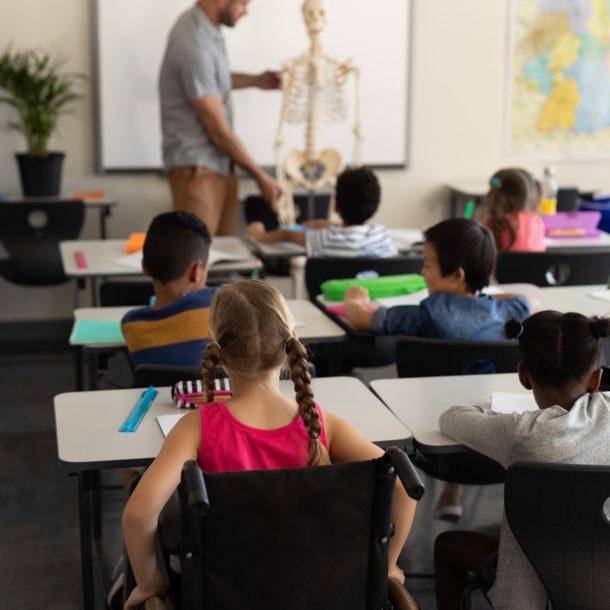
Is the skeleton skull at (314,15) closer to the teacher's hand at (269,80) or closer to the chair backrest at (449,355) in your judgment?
the teacher's hand at (269,80)

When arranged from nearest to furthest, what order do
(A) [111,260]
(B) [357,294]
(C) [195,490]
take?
(C) [195,490]
(B) [357,294]
(A) [111,260]

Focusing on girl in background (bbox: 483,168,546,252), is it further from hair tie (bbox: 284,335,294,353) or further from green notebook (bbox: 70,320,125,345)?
hair tie (bbox: 284,335,294,353)

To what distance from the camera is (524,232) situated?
4.22 meters

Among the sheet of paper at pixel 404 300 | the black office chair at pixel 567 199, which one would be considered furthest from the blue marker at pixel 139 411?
the black office chair at pixel 567 199

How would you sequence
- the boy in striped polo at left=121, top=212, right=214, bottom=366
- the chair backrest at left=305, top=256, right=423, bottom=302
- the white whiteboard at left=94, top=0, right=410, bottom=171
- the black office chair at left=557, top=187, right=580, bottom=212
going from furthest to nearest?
the black office chair at left=557, top=187, right=580, bottom=212 < the white whiteboard at left=94, top=0, right=410, bottom=171 < the chair backrest at left=305, top=256, right=423, bottom=302 < the boy in striped polo at left=121, top=212, right=214, bottom=366

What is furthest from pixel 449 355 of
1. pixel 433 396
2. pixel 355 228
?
pixel 355 228

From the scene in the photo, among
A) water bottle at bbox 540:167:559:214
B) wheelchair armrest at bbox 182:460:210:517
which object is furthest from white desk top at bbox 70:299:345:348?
water bottle at bbox 540:167:559:214

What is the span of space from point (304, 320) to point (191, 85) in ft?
6.76

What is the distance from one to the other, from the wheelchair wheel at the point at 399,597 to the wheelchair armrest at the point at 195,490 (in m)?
0.45

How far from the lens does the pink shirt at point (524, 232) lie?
423 cm

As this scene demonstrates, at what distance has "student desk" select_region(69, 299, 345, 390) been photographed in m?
2.91

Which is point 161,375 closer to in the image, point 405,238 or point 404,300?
point 404,300

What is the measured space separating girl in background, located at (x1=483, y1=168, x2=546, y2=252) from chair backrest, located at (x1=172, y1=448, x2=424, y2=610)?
2.76 metres

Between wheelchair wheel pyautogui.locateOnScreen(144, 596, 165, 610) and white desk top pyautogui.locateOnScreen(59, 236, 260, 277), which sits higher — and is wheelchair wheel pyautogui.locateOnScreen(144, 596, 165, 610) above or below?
below
